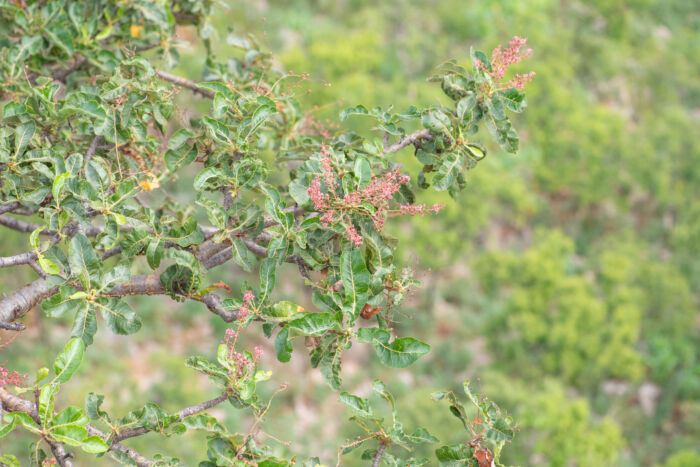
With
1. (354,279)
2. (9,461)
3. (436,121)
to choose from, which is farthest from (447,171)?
(9,461)

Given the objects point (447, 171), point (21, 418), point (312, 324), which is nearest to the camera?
point (21, 418)

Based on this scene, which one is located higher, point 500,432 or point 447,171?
point 447,171

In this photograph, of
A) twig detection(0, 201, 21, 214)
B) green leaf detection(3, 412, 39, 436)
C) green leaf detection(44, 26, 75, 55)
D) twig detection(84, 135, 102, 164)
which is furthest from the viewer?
green leaf detection(44, 26, 75, 55)

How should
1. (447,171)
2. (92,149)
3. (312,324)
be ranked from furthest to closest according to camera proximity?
(92,149), (447,171), (312,324)

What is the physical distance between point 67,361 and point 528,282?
5.05 meters

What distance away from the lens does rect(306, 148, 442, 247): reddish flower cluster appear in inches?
54.2

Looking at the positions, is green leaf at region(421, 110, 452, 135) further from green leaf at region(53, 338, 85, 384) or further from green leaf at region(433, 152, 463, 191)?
green leaf at region(53, 338, 85, 384)

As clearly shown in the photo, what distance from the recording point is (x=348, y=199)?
1377mm

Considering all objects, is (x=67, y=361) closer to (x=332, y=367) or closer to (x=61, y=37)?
(x=332, y=367)

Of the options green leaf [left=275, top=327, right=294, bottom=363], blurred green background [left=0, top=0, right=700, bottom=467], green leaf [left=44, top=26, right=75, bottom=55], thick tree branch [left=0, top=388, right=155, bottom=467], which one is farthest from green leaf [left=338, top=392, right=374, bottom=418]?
blurred green background [left=0, top=0, right=700, bottom=467]

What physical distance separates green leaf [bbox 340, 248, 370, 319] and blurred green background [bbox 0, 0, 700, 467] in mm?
3232

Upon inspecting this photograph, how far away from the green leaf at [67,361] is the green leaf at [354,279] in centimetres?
52

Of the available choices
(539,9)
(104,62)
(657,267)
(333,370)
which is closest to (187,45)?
(104,62)

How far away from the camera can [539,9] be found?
30.5 ft
